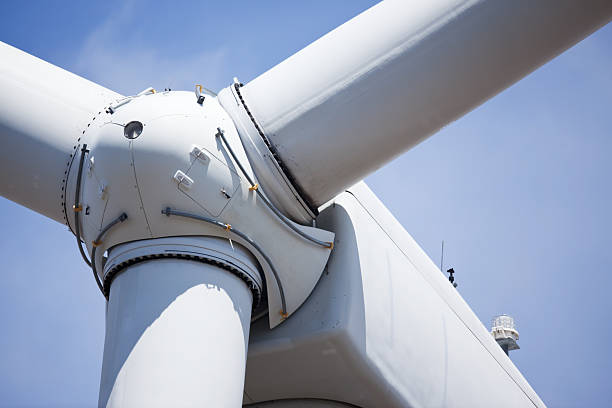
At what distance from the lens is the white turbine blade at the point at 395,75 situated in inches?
290

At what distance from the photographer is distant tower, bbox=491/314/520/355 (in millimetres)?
17022

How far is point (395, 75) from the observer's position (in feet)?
24.7

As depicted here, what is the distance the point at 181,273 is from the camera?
7168 millimetres

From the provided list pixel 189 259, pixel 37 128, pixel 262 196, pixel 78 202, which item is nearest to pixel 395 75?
pixel 262 196

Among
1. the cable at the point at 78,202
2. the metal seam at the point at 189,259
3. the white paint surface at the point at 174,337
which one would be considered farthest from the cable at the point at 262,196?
the cable at the point at 78,202

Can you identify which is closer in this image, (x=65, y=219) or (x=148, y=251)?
(x=148, y=251)

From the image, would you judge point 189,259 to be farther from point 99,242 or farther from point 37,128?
point 37,128

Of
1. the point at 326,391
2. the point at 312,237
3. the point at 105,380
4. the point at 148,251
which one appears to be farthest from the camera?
the point at 326,391

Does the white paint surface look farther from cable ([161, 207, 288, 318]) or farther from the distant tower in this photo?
the distant tower

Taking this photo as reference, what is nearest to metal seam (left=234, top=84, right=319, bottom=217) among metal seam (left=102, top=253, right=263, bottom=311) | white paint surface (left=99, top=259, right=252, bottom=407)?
metal seam (left=102, top=253, right=263, bottom=311)

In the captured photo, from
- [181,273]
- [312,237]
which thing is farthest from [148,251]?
[312,237]

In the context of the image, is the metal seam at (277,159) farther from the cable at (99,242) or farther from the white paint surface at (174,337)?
the cable at (99,242)

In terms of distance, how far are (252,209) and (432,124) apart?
6.08 feet

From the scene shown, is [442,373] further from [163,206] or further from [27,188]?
[27,188]
